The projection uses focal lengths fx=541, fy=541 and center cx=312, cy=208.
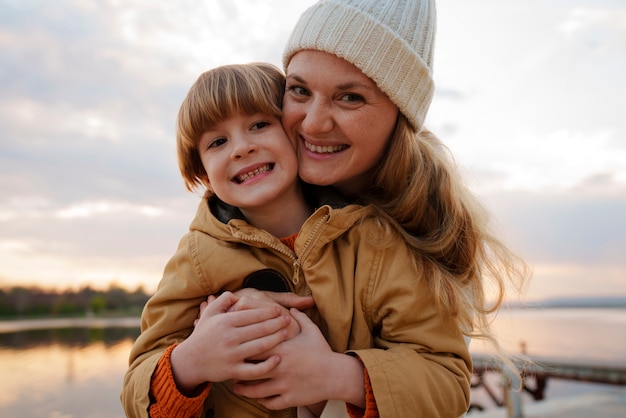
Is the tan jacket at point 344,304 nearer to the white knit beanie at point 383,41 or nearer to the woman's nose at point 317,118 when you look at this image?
the woman's nose at point 317,118

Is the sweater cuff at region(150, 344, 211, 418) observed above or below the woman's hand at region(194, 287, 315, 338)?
below

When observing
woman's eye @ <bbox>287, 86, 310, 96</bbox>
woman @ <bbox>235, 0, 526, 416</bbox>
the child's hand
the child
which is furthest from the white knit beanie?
the child's hand

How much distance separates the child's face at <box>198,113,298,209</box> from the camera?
199 cm

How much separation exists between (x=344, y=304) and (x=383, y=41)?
40.6 inches

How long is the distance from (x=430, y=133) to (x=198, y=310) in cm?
138

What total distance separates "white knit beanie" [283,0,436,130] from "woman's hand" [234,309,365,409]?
1.02m

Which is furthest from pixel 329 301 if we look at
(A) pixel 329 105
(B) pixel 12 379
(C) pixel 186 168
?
(B) pixel 12 379

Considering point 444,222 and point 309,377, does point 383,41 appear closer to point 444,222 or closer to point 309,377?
point 444,222

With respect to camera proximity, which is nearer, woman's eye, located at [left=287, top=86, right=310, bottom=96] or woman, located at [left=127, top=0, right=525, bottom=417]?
woman, located at [left=127, top=0, right=525, bottom=417]

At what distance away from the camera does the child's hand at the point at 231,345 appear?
169 cm

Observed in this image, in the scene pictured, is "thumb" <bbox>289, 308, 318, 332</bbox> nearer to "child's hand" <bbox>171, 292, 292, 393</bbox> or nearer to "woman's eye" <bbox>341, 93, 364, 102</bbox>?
"child's hand" <bbox>171, 292, 292, 393</bbox>

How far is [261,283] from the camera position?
1933 mm

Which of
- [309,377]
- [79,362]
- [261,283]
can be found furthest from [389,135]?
[79,362]

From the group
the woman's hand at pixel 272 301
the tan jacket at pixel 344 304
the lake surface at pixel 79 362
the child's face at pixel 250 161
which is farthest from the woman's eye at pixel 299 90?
the lake surface at pixel 79 362
